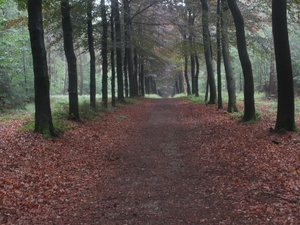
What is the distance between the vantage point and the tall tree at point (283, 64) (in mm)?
9414

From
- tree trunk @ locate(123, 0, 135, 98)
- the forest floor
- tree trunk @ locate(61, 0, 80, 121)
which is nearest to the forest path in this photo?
the forest floor

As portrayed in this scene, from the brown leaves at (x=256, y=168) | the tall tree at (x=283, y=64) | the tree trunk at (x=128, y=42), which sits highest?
the tree trunk at (x=128, y=42)

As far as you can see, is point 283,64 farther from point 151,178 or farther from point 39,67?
point 39,67

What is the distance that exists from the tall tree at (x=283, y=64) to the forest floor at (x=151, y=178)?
0.62 m

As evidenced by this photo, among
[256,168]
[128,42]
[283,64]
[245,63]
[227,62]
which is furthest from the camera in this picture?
[128,42]

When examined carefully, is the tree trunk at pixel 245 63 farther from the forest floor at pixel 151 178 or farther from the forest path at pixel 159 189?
the forest path at pixel 159 189

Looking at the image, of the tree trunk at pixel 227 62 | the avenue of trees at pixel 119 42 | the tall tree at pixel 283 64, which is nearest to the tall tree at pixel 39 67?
the avenue of trees at pixel 119 42

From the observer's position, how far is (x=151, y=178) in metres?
7.37

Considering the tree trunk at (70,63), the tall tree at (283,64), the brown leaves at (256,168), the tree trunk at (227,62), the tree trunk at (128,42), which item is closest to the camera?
the brown leaves at (256,168)

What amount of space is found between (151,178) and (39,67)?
548cm

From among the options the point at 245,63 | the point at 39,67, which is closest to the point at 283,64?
the point at 245,63

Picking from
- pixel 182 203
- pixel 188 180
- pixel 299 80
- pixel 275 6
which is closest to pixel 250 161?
pixel 188 180

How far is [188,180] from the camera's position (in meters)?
7.13

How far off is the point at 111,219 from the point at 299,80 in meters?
27.4
